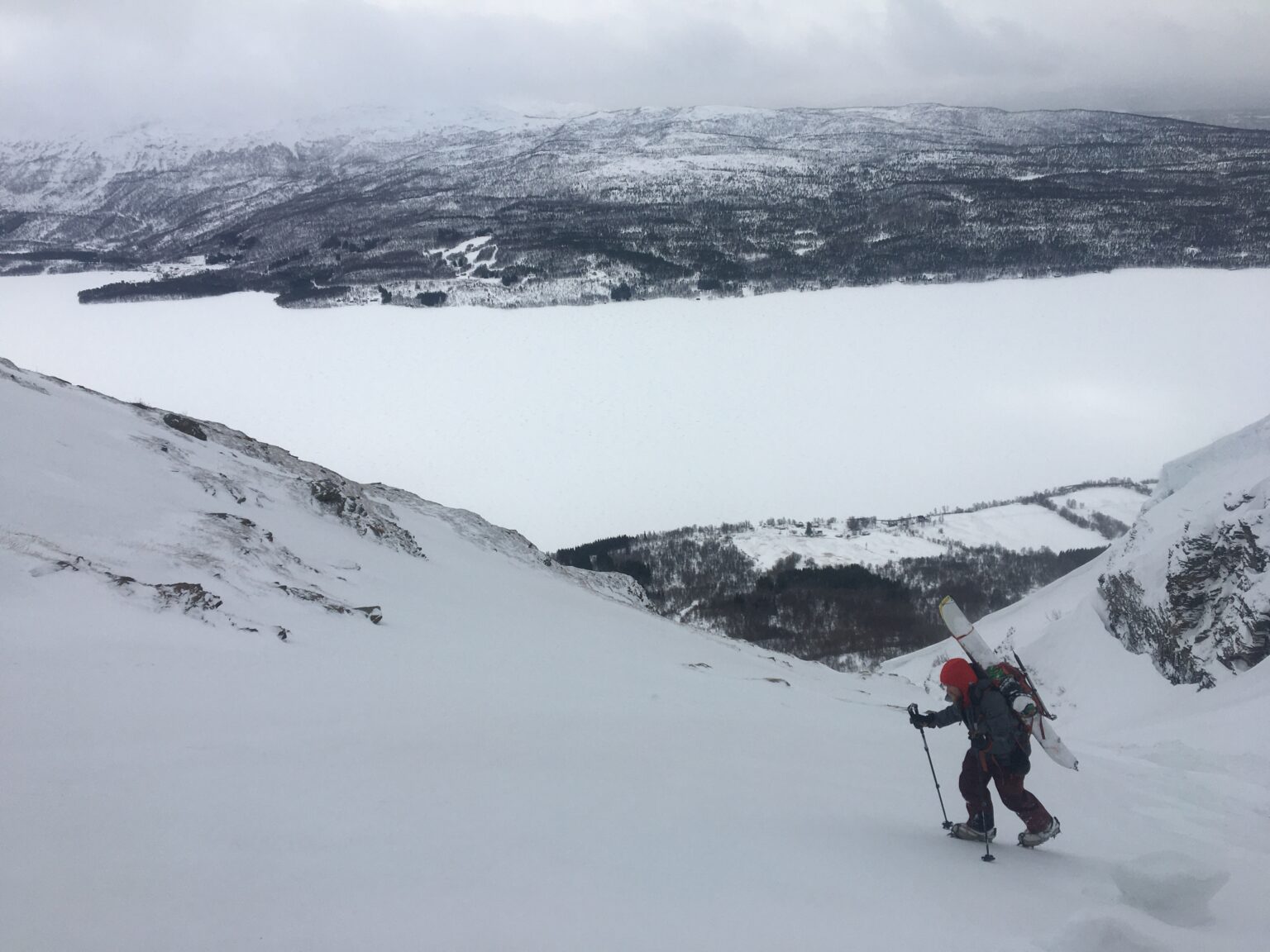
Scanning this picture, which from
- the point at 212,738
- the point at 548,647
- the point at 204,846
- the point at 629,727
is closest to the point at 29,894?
the point at 204,846

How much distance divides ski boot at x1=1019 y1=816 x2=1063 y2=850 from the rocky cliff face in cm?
1009

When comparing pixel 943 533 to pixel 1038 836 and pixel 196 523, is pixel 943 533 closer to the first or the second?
pixel 1038 836

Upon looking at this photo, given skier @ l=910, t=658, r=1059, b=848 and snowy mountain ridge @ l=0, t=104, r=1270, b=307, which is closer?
skier @ l=910, t=658, r=1059, b=848

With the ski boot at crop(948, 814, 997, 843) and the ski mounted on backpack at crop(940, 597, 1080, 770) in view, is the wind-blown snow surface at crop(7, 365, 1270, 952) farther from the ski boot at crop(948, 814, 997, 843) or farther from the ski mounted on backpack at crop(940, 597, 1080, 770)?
the ski mounted on backpack at crop(940, 597, 1080, 770)

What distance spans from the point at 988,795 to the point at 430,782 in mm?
3697

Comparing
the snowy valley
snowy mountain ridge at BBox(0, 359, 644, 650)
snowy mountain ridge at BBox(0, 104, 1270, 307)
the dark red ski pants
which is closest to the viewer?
the dark red ski pants

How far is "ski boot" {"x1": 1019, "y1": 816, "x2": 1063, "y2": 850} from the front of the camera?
5289 mm

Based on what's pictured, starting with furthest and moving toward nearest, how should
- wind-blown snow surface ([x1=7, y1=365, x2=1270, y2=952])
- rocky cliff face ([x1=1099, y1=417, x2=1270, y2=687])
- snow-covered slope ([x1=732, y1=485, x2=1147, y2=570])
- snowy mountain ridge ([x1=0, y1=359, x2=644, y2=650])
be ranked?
snow-covered slope ([x1=732, y1=485, x2=1147, y2=570]) < rocky cliff face ([x1=1099, y1=417, x2=1270, y2=687]) < snowy mountain ridge ([x1=0, y1=359, x2=644, y2=650]) < wind-blown snow surface ([x1=7, y1=365, x2=1270, y2=952])

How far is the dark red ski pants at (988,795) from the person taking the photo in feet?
17.1

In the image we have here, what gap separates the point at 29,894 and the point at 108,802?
0.72 m

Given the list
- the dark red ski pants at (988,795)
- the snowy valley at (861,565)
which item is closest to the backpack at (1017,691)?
the dark red ski pants at (988,795)

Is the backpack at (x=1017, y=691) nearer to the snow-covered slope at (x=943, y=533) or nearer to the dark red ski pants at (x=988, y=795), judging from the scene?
the dark red ski pants at (x=988, y=795)

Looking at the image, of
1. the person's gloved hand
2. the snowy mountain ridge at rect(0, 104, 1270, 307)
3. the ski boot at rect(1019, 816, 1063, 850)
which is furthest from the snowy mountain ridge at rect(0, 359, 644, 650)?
the snowy mountain ridge at rect(0, 104, 1270, 307)

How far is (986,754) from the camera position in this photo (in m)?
5.19
